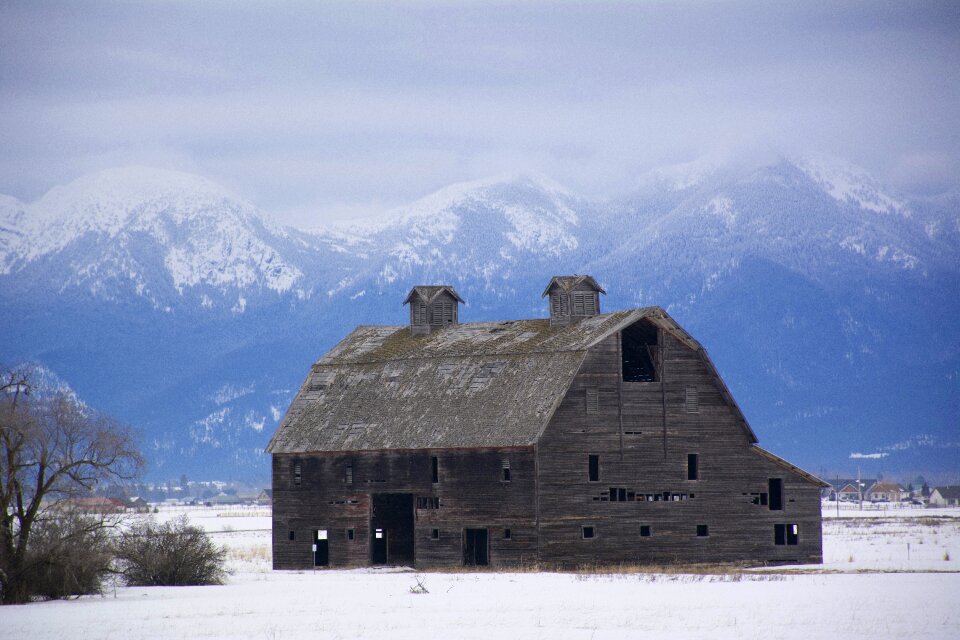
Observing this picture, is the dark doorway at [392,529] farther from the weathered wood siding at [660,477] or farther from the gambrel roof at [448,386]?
the weathered wood siding at [660,477]

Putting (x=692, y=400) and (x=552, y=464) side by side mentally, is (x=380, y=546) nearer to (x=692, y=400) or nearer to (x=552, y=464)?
(x=552, y=464)

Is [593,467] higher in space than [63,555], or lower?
higher

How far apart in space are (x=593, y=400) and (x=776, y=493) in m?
9.25

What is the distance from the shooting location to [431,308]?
245 ft

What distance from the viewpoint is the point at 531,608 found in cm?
4459

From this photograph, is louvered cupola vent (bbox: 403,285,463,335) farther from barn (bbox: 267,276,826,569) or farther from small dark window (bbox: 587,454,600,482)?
small dark window (bbox: 587,454,600,482)

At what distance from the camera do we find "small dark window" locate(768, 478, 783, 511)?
2562 inches

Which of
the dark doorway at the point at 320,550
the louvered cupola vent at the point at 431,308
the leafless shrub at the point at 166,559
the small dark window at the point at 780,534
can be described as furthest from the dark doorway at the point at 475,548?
the louvered cupola vent at the point at 431,308

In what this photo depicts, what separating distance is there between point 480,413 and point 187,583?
45.1 ft

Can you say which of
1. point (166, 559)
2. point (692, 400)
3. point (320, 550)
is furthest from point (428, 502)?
point (166, 559)

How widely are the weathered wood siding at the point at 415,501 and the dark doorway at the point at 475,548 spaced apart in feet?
1.07

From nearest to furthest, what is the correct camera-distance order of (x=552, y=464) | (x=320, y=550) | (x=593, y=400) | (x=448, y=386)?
(x=552, y=464) < (x=593, y=400) < (x=448, y=386) < (x=320, y=550)

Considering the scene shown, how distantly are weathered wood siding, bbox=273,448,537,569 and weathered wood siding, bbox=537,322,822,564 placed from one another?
4.19 ft

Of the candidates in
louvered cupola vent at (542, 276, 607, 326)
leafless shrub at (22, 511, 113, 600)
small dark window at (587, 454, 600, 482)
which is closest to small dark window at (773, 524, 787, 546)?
small dark window at (587, 454, 600, 482)
